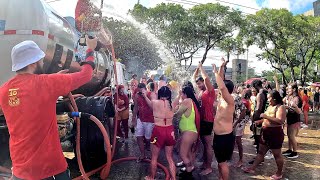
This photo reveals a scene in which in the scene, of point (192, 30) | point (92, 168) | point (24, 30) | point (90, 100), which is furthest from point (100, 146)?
point (192, 30)

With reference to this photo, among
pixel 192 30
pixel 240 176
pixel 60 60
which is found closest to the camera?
pixel 60 60

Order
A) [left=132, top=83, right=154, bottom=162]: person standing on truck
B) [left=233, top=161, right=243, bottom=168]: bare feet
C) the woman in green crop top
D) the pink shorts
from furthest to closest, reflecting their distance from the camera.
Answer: [left=132, top=83, right=154, bottom=162]: person standing on truck
[left=233, top=161, right=243, bottom=168]: bare feet
the woman in green crop top
the pink shorts

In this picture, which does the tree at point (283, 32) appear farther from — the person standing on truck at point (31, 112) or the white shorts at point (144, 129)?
the person standing on truck at point (31, 112)

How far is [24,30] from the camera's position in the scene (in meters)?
3.90

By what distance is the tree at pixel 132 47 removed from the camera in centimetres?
3150

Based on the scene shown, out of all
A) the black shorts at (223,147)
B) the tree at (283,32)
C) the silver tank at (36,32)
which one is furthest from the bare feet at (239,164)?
the tree at (283,32)

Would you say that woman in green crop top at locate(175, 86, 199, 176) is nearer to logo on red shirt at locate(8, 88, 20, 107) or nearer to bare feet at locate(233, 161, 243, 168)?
bare feet at locate(233, 161, 243, 168)

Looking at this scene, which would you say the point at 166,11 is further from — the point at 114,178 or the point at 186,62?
the point at 114,178

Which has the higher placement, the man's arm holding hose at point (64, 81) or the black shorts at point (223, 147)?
the man's arm holding hose at point (64, 81)

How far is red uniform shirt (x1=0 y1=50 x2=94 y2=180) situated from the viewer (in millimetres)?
2453

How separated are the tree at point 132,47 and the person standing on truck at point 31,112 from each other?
28.7 meters

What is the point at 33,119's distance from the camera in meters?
2.46

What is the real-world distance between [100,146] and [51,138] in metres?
2.77

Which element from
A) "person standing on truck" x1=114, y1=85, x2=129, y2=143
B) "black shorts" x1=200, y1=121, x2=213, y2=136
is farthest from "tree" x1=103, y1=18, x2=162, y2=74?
"black shorts" x1=200, y1=121, x2=213, y2=136
